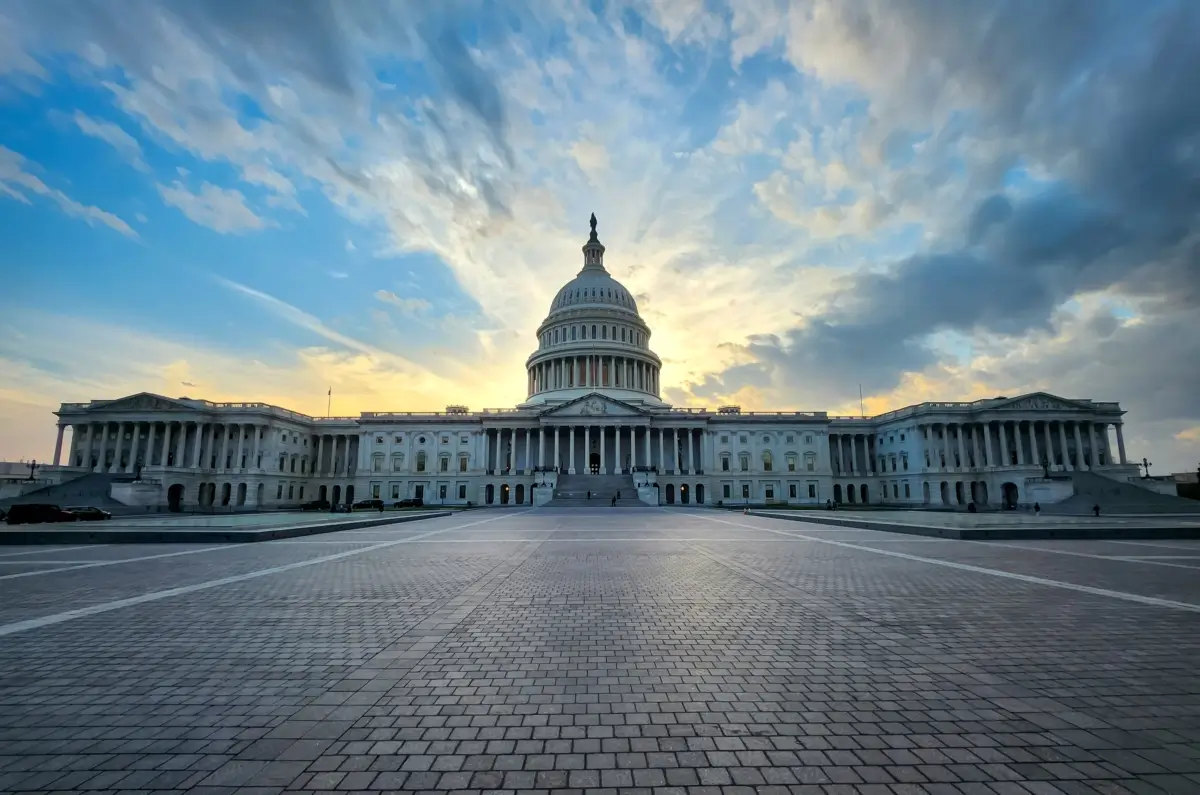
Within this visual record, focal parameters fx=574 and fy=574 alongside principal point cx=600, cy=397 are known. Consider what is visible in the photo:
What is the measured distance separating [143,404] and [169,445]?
22.0 feet

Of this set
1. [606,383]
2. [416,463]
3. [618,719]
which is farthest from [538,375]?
[618,719]

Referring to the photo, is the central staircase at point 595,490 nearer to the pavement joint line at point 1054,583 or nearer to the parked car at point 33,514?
the parked car at point 33,514

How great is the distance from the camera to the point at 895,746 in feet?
15.1

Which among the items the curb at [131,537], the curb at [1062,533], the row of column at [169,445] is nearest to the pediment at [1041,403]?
the curb at [1062,533]

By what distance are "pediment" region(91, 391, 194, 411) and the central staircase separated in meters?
54.9

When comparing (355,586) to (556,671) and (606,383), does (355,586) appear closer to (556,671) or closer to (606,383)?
(556,671)

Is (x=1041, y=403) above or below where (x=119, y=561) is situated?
above

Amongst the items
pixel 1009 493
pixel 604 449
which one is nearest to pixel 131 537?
pixel 604 449

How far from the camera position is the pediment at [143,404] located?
8169 cm

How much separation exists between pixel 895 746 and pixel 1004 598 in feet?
25.5

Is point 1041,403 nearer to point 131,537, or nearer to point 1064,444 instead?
point 1064,444

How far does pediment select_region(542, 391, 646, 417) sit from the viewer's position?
293ft

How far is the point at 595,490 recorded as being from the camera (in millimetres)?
77125

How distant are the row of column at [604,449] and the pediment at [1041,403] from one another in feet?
148
